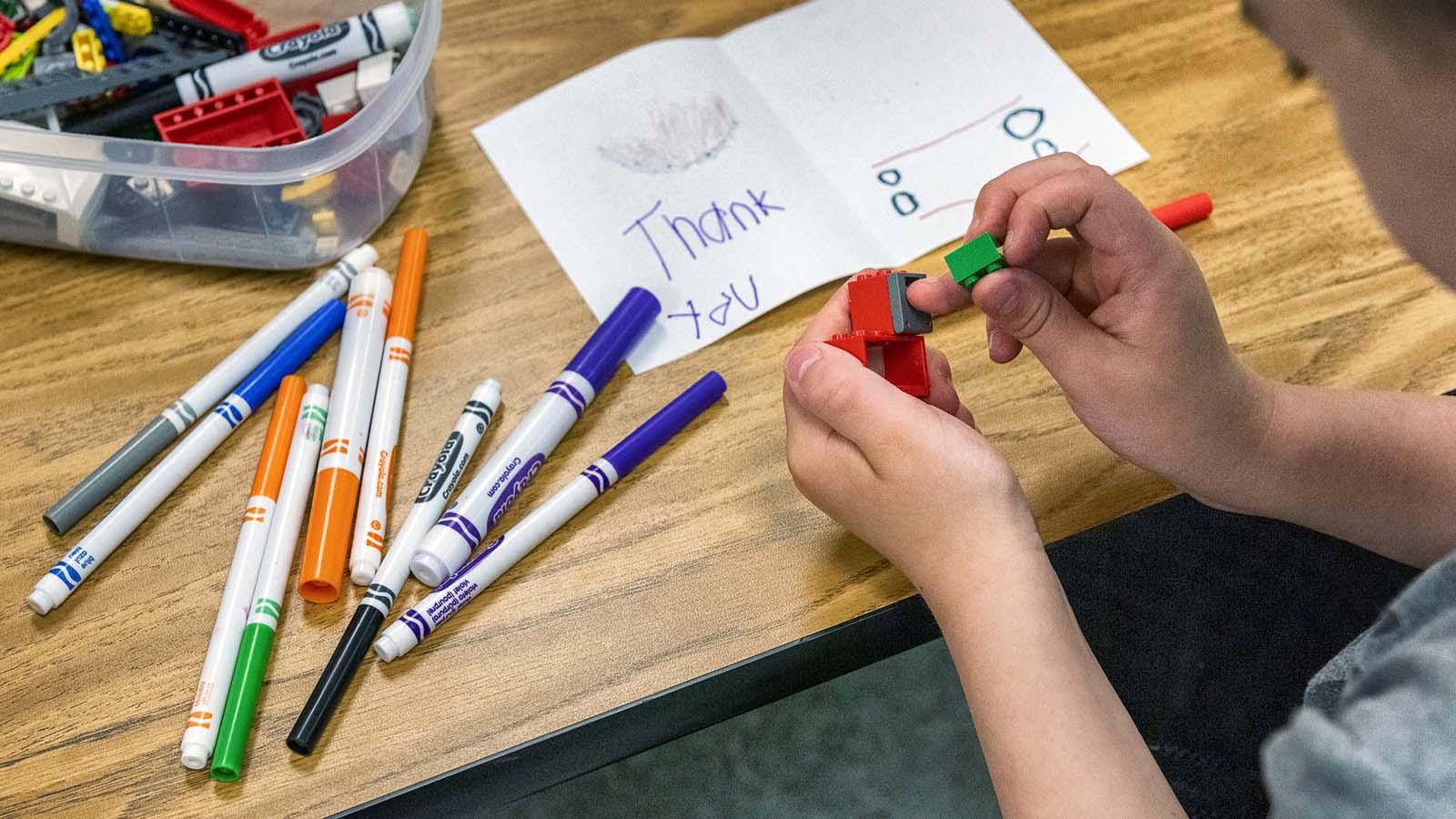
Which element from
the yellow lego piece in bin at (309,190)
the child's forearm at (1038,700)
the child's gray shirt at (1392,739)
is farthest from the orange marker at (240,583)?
the child's gray shirt at (1392,739)

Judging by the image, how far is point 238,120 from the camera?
669mm

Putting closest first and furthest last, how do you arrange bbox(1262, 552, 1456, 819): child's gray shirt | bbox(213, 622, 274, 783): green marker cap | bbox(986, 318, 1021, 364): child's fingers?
bbox(1262, 552, 1456, 819): child's gray shirt → bbox(213, 622, 274, 783): green marker cap → bbox(986, 318, 1021, 364): child's fingers

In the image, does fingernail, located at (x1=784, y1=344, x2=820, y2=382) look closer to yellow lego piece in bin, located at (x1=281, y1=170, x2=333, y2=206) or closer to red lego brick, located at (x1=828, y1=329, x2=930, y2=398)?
red lego brick, located at (x1=828, y1=329, x2=930, y2=398)

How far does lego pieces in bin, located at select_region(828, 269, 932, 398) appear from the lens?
0.54m

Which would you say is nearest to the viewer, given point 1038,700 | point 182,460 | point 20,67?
point 1038,700

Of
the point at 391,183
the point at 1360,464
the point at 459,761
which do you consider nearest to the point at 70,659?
the point at 459,761

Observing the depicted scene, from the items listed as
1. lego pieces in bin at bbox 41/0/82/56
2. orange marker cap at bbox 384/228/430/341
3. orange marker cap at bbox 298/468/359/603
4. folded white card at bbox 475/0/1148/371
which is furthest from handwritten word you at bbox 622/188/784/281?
lego pieces in bin at bbox 41/0/82/56

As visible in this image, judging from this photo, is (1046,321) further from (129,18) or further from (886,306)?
(129,18)

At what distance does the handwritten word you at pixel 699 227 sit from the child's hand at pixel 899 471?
160mm

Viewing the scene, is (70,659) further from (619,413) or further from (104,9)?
(104,9)

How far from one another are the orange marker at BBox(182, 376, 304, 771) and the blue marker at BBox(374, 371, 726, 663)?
0.21 feet

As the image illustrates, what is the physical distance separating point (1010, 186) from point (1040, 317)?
66mm

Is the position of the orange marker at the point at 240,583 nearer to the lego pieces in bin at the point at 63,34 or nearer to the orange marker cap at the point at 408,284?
the orange marker cap at the point at 408,284

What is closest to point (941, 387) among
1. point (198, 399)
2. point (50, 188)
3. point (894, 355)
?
point (894, 355)
